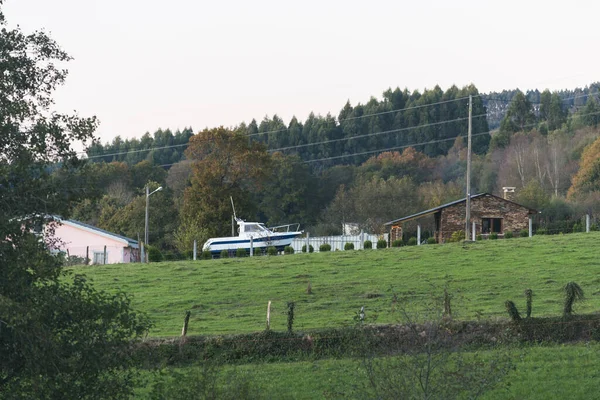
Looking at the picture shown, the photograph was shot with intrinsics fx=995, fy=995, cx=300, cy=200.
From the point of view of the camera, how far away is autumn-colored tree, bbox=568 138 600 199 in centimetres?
8206

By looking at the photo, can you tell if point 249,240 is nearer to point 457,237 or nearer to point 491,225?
point 457,237

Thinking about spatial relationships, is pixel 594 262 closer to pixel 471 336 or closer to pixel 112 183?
pixel 471 336

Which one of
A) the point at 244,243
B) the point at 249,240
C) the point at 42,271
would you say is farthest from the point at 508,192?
the point at 42,271

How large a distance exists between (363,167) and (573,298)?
256 ft

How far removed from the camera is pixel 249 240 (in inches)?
2499

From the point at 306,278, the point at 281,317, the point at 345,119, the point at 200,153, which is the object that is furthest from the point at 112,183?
the point at 281,317

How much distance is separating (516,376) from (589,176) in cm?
6164

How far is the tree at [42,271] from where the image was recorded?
1747 cm

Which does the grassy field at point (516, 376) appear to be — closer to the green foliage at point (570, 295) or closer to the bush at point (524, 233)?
the green foliage at point (570, 295)

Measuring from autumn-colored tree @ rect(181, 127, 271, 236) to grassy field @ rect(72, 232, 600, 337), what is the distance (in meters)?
22.2

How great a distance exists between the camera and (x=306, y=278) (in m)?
41.4

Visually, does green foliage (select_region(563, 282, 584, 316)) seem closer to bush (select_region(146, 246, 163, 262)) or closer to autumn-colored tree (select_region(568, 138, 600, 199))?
bush (select_region(146, 246, 163, 262))

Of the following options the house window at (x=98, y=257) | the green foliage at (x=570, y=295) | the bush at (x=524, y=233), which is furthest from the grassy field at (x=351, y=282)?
the house window at (x=98, y=257)

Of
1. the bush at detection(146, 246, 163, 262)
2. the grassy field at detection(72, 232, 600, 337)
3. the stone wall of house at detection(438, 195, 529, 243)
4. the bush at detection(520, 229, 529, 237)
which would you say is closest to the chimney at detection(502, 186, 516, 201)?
the stone wall of house at detection(438, 195, 529, 243)
